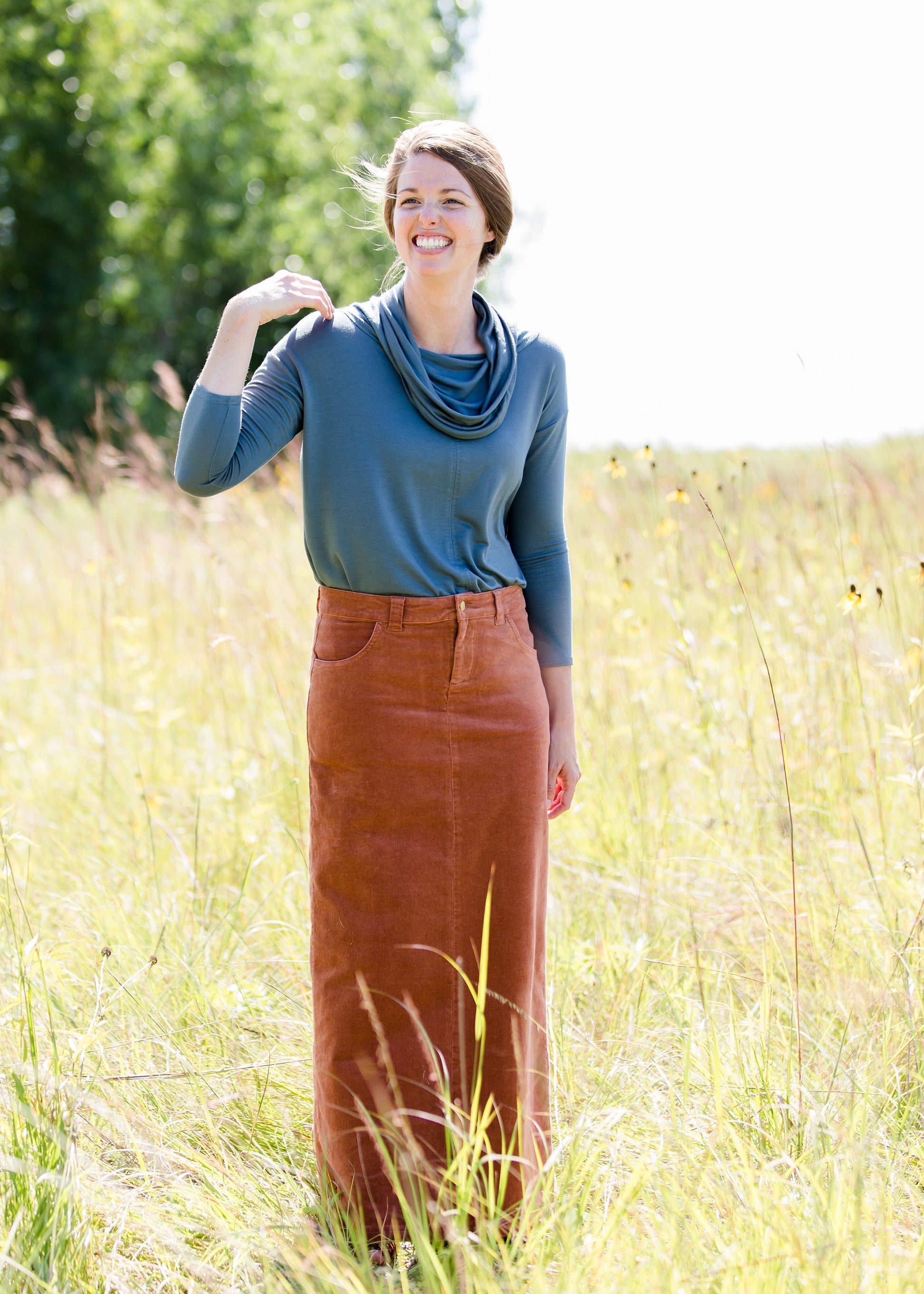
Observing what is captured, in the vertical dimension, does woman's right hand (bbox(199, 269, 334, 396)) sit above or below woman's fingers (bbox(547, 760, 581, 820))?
above

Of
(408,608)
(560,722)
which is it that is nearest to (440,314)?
(408,608)

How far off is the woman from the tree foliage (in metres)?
14.5

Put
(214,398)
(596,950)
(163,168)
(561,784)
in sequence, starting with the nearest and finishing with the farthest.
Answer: (214,398) < (561,784) < (596,950) < (163,168)

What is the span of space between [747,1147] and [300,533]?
3.85m

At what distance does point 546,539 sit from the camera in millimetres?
2111

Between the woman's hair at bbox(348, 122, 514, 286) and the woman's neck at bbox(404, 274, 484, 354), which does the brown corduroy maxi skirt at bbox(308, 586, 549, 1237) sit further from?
the woman's hair at bbox(348, 122, 514, 286)

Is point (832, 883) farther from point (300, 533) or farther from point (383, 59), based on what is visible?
point (383, 59)

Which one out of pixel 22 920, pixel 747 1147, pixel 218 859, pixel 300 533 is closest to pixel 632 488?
pixel 300 533

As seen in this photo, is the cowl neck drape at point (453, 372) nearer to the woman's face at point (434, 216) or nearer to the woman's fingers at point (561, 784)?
the woman's face at point (434, 216)

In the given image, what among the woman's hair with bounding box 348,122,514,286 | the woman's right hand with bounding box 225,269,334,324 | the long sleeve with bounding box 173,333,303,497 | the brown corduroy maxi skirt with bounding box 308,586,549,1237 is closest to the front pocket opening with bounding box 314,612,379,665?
the brown corduroy maxi skirt with bounding box 308,586,549,1237

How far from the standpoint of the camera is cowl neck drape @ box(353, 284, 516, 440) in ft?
6.13

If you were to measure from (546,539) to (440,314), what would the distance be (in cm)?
46

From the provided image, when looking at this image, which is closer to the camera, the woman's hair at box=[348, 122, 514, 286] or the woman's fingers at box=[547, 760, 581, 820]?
the woman's hair at box=[348, 122, 514, 286]

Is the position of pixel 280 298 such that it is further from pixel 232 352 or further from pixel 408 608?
pixel 408 608
